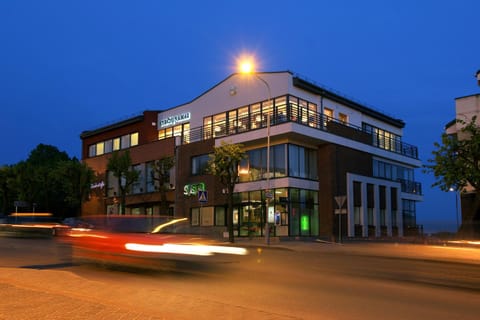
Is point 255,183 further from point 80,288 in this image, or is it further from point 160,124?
point 80,288

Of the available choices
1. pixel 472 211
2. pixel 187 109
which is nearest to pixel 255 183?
pixel 187 109

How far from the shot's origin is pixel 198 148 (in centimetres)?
4241

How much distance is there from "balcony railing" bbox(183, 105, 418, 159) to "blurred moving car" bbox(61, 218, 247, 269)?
23.2 m

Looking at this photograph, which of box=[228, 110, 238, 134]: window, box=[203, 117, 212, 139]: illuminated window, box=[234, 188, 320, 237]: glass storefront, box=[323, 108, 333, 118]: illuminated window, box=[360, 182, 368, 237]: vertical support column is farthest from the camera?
box=[203, 117, 212, 139]: illuminated window

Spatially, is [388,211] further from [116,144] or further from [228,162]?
[116,144]

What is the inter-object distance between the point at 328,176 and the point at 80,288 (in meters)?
29.6

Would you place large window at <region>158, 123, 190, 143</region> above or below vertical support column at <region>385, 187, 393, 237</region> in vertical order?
above

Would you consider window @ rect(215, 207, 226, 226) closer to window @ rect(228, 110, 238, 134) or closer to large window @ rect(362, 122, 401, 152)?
window @ rect(228, 110, 238, 134)

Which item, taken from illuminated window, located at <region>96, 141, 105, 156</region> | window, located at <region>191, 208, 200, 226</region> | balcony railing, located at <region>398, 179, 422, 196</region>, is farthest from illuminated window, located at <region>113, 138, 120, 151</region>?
balcony railing, located at <region>398, 179, 422, 196</region>

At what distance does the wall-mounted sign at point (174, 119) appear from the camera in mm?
46656

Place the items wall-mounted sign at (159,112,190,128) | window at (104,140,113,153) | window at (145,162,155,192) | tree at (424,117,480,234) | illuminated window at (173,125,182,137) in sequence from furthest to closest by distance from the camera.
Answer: window at (104,140,113,153) < illuminated window at (173,125,182,137) < window at (145,162,155,192) < wall-mounted sign at (159,112,190,128) < tree at (424,117,480,234)

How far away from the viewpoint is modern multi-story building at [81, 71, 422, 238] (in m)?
36.4

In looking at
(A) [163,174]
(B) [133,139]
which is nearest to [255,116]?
(A) [163,174]

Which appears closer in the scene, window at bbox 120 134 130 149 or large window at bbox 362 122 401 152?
large window at bbox 362 122 401 152
